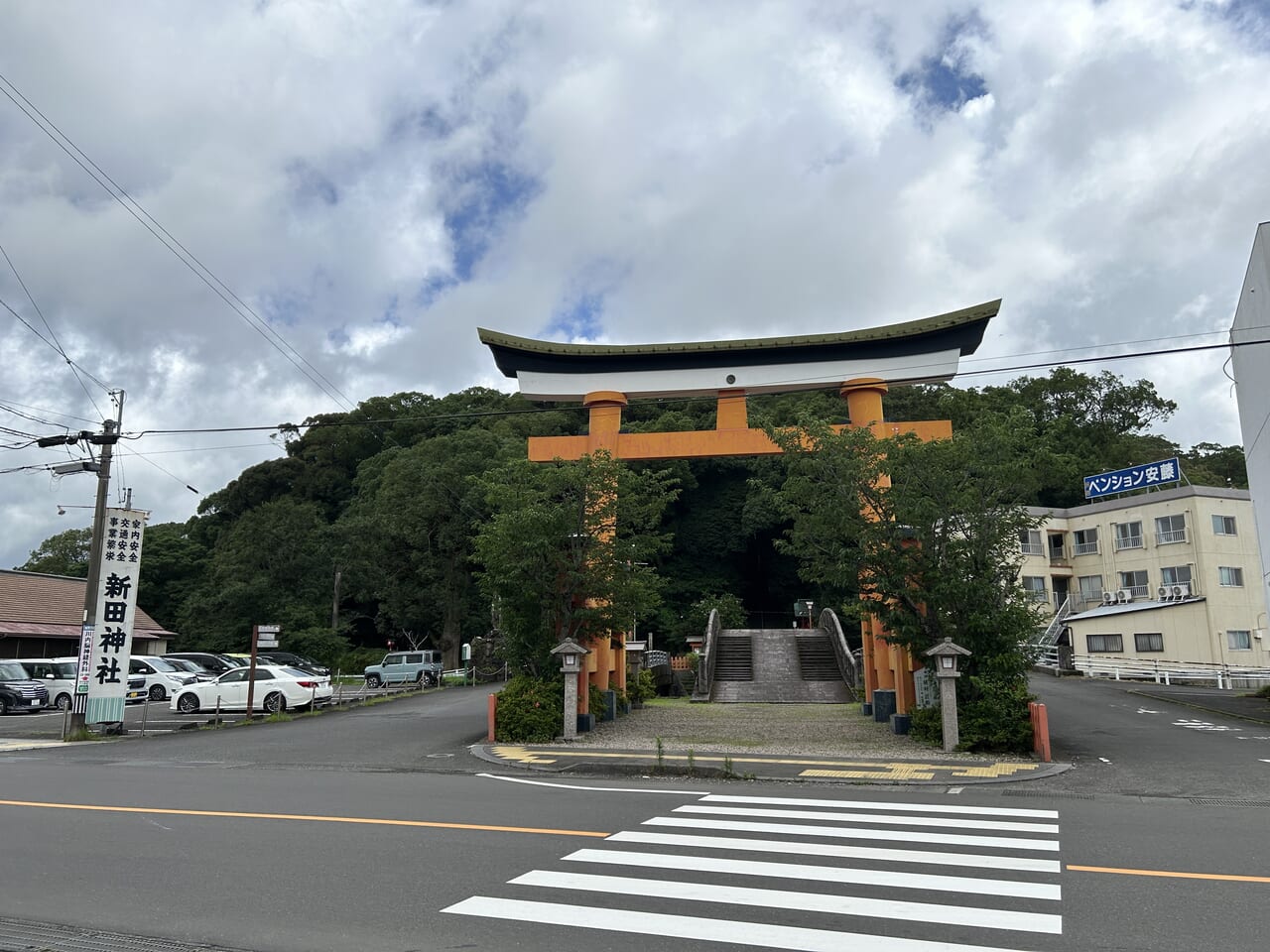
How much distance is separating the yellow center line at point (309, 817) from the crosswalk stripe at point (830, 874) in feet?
3.16

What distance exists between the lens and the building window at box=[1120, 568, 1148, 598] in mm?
42344

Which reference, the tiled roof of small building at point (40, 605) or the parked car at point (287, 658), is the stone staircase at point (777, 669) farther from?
the tiled roof of small building at point (40, 605)

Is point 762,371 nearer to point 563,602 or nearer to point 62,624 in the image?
point 563,602

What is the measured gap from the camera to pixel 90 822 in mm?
8844

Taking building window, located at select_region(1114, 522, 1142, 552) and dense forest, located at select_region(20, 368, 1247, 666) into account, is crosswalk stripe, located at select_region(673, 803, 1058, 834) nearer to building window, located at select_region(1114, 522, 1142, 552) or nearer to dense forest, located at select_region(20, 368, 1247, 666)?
dense forest, located at select_region(20, 368, 1247, 666)

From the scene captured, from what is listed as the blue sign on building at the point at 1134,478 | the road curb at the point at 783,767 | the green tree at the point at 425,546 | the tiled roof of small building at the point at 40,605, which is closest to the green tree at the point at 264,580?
the green tree at the point at 425,546

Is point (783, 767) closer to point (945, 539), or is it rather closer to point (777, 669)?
point (945, 539)

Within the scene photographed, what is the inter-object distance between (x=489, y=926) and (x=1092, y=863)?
15.8 feet

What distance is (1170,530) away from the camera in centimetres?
4091

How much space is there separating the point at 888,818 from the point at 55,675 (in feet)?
90.7

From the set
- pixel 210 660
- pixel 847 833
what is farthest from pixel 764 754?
pixel 210 660

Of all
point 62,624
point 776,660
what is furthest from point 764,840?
point 62,624

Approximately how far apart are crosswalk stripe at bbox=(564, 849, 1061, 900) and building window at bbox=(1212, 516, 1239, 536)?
40923mm

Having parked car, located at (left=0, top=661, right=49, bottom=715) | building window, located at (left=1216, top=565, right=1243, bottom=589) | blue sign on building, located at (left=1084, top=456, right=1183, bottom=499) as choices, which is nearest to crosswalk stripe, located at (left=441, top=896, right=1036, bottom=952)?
parked car, located at (left=0, top=661, right=49, bottom=715)
